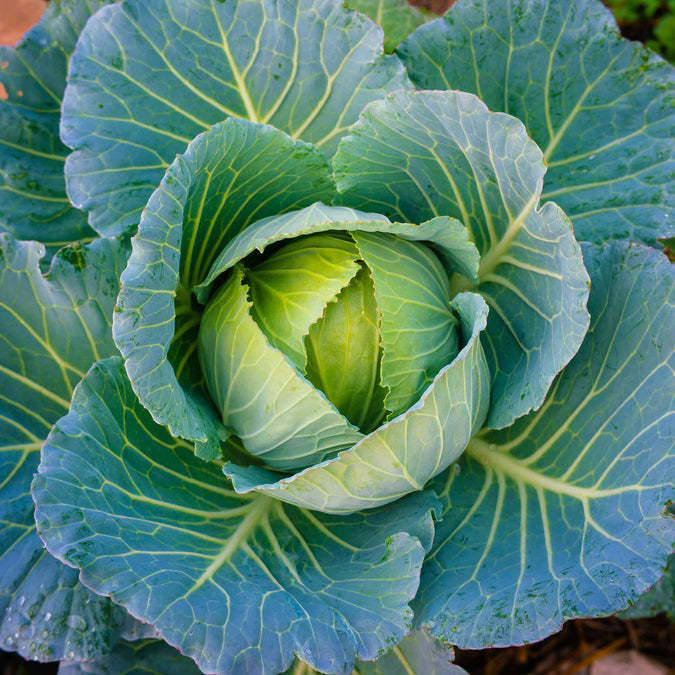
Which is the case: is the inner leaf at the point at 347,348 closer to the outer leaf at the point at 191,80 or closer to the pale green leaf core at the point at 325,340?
the pale green leaf core at the point at 325,340

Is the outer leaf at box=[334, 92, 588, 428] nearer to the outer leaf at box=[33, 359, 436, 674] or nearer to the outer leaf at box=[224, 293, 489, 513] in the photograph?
→ the outer leaf at box=[224, 293, 489, 513]

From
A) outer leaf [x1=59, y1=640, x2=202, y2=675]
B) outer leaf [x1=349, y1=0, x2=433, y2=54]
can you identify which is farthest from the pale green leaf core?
outer leaf [x1=349, y1=0, x2=433, y2=54]

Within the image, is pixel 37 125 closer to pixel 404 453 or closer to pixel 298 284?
pixel 298 284

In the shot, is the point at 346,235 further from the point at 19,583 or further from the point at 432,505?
the point at 19,583

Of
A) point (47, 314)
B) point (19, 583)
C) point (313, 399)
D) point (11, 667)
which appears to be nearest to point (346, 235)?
point (313, 399)

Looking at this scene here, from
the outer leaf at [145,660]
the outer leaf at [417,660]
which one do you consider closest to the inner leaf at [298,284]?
the outer leaf at [417,660]

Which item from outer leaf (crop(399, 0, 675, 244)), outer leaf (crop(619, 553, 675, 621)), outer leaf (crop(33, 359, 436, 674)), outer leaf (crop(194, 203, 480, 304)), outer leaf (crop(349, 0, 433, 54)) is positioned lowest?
outer leaf (crop(619, 553, 675, 621))

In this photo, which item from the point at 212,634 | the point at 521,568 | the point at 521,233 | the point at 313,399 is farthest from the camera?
the point at 521,233
